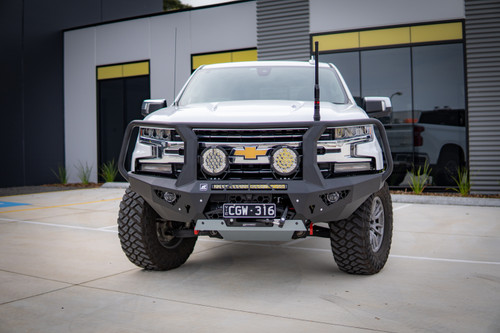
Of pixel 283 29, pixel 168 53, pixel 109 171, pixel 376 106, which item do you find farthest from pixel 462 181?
pixel 109 171

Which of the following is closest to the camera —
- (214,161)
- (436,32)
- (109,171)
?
(214,161)

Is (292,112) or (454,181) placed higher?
(292,112)

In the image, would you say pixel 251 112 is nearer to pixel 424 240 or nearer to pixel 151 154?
pixel 151 154

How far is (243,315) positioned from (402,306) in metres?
1.09

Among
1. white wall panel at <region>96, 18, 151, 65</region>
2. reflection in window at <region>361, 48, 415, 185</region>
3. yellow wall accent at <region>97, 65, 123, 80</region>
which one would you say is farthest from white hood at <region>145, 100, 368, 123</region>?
yellow wall accent at <region>97, 65, 123, 80</region>

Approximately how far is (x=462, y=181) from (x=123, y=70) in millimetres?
10168

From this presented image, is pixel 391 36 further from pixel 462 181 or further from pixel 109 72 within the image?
pixel 109 72

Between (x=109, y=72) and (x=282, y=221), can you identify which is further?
(x=109, y=72)

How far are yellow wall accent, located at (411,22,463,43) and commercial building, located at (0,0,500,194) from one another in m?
0.02

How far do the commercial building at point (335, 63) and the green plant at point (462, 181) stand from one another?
0.43 ft

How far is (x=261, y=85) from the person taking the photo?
209 inches

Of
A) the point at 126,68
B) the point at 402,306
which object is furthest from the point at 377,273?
the point at 126,68

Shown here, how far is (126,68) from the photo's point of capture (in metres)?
16.1

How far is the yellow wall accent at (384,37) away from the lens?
40.2 feet
